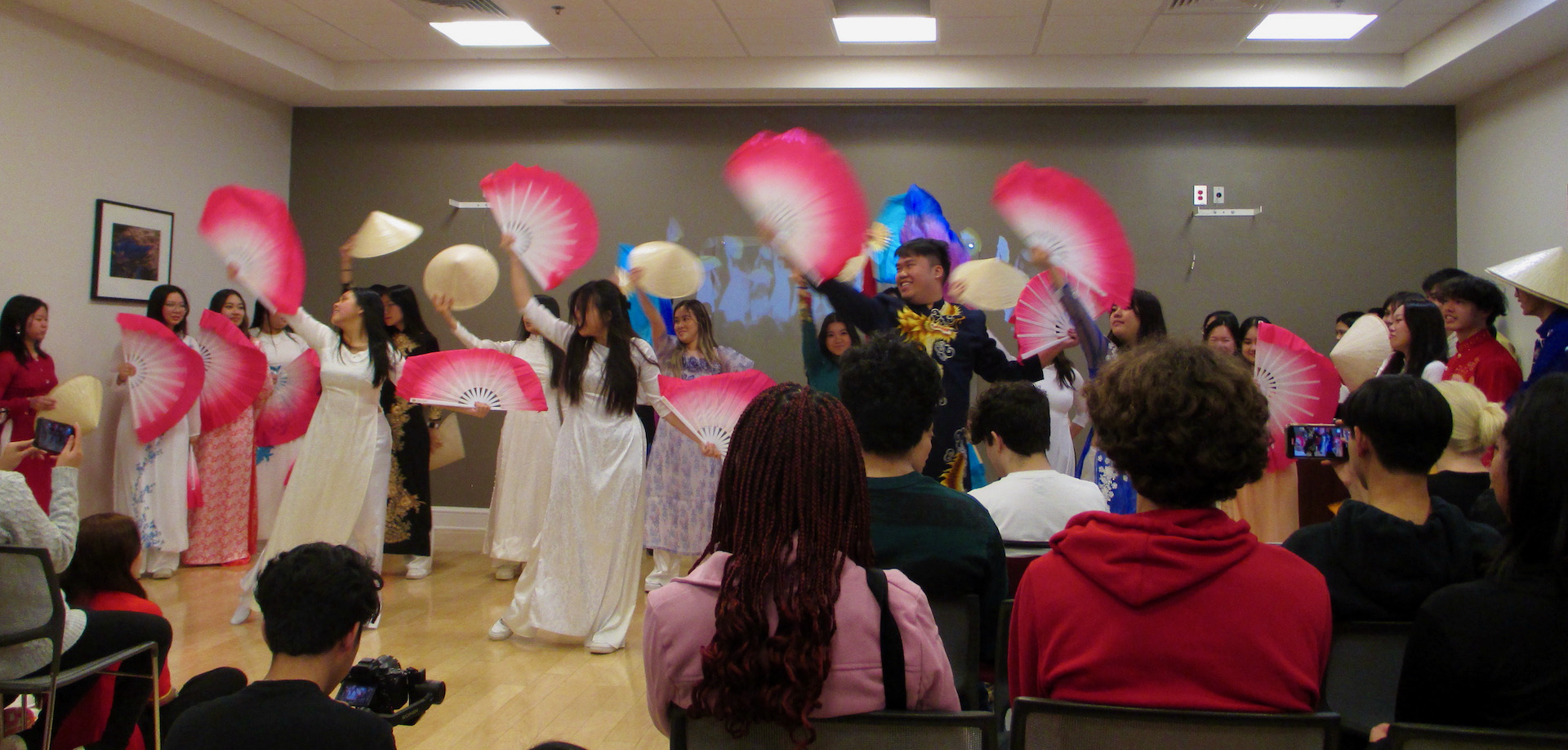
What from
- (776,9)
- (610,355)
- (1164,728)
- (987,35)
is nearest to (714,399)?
(610,355)

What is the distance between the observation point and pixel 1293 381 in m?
3.27

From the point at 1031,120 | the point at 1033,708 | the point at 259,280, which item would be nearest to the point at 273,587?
the point at 1033,708

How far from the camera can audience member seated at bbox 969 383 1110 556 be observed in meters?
1.91

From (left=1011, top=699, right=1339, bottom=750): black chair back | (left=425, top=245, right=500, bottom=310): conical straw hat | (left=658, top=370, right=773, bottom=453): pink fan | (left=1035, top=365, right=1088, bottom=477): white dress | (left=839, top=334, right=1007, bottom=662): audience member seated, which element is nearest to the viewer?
(left=1011, top=699, right=1339, bottom=750): black chair back

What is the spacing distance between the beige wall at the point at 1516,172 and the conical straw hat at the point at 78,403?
6.39 metres

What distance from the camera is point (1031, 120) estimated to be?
5.80 meters

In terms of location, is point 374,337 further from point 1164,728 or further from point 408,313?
point 1164,728

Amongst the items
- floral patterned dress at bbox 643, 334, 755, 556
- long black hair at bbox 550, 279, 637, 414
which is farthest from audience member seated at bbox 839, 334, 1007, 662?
floral patterned dress at bbox 643, 334, 755, 556

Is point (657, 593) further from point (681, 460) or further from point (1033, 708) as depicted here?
point (681, 460)

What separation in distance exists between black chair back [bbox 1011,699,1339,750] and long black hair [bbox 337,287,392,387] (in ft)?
11.5

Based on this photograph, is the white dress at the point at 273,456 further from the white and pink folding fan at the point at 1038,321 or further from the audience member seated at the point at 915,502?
the audience member seated at the point at 915,502

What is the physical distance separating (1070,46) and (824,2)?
144 cm

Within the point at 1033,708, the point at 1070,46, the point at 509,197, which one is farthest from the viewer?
the point at 1070,46

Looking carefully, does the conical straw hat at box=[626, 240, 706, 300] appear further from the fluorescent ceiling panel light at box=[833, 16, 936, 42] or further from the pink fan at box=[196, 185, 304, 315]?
the fluorescent ceiling panel light at box=[833, 16, 936, 42]
